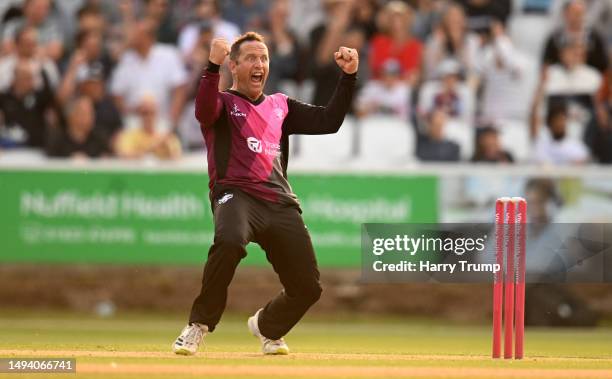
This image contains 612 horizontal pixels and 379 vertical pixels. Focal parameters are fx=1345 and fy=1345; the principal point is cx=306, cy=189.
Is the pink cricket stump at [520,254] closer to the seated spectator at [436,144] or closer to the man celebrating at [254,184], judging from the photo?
the man celebrating at [254,184]

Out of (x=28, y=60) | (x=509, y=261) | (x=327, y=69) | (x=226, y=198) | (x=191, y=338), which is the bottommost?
(x=191, y=338)

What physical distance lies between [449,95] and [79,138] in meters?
5.35

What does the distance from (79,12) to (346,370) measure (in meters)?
12.5

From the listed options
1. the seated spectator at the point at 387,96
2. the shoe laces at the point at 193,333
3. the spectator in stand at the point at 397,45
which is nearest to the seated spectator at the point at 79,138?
the seated spectator at the point at 387,96

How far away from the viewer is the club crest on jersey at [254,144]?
980cm

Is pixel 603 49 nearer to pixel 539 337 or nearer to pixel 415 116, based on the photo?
pixel 415 116

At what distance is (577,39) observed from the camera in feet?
65.2

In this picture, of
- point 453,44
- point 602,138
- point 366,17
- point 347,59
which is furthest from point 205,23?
point 347,59

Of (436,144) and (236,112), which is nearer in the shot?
(236,112)

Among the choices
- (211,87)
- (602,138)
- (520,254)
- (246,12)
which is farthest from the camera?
(246,12)

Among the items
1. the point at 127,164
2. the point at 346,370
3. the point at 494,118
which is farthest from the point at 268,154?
the point at 494,118

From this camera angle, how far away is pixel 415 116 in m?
19.3

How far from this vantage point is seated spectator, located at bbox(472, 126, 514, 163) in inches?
752

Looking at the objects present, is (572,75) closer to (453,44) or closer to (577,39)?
(577,39)
